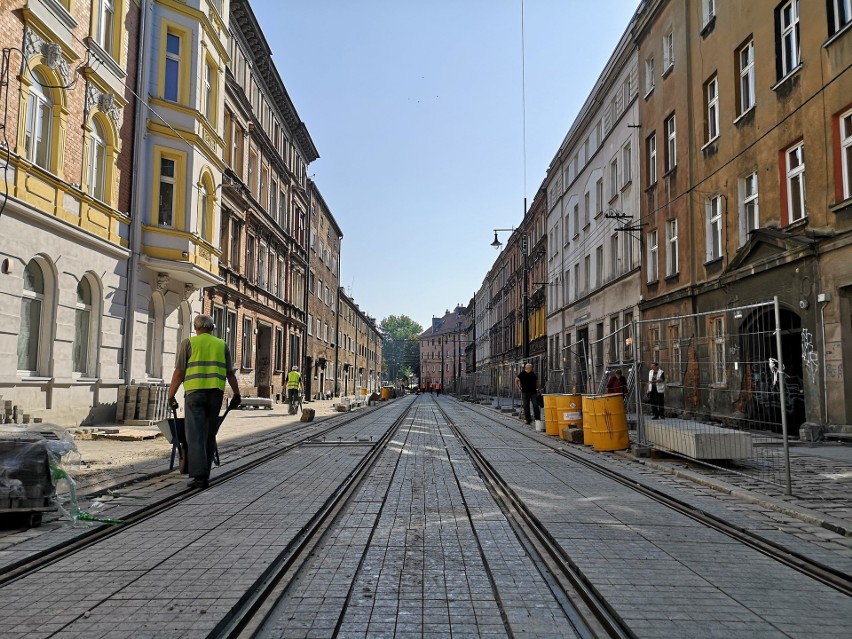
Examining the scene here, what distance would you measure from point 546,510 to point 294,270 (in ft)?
114

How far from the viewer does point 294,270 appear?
39688mm

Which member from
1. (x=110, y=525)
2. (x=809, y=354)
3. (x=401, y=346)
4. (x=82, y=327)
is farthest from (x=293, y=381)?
(x=401, y=346)

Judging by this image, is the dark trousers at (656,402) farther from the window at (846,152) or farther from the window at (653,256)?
the window at (653,256)

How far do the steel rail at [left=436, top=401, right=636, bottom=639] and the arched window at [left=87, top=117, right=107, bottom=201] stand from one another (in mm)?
12778

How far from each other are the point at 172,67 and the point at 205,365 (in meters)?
14.5

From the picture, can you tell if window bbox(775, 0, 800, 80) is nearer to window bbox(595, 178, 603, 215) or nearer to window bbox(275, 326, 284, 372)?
window bbox(595, 178, 603, 215)

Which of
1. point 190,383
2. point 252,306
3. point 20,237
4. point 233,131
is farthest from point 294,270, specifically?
point 190,383

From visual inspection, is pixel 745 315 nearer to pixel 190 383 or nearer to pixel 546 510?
pixel 546 510

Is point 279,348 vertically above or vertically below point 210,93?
below

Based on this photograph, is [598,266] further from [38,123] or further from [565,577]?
[565,577]

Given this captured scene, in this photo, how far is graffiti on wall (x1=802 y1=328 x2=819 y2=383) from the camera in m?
13.4

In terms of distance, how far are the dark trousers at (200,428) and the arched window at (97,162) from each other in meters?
10.2

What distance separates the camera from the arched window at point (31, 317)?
42.6 ft

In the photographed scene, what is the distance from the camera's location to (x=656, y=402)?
1052cm
